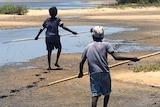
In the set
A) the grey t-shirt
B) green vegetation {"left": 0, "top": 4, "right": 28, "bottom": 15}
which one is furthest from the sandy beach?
green vegetation {"left": 0, "top": 4, "right": 28, "bottom": 15}

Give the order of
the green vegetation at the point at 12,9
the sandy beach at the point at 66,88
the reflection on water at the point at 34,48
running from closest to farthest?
the sandy beach at the point at 66,88 < the reflection on water at the point at 34,48 < the green vegetation at the point at 12,9

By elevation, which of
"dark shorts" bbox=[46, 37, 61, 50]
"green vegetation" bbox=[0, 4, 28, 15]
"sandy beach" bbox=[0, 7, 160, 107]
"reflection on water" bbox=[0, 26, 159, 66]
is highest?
"dark shorts" bbox=[46, 37, 61, 50]

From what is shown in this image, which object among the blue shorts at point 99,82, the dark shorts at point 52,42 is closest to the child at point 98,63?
the blue shorts at point 99,82

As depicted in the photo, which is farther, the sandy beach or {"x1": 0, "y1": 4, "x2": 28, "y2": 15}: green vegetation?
{"x1": 0, "y1": 4, "x2": 28, "y2": 15}: green vegetation

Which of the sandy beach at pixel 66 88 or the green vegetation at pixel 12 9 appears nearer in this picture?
the sandy beach at pixel 66 88

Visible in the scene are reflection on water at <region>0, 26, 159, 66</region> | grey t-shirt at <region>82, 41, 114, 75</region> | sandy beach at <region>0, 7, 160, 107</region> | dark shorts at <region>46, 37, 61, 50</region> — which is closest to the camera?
grey t-shirt at <region>82, 41, 114, 75</region>

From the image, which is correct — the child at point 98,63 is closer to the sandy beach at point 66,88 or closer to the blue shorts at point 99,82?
the blue shorts at point 99,82

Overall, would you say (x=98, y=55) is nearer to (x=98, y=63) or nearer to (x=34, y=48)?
(x=98, y=63)

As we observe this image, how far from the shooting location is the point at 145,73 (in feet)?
37.8

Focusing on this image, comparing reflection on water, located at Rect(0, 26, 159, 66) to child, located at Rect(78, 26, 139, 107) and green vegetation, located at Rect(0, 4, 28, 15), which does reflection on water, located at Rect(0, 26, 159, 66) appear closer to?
child, located at Rect(78, 26, 139, 107)

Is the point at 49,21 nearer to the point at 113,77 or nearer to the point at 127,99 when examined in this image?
the point at 113,77

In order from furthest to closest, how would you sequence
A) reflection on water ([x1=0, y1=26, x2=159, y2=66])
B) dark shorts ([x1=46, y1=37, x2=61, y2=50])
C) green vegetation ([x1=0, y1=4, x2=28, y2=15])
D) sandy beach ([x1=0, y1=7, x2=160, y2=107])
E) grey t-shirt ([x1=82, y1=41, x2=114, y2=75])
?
green vegetation ([x1=0, y1=4, x2=28, y2=15])
reflection on water ([x1=0, y1=26, x2=159, y2=66])
dark shorts ([x1=46, y1=37, x2=61, y2=50])
sandy beach ([x1=0, y1=7, x2=160, y2=107])
grey t-shirt ([x1=82, y1=41, x2=114, y2=75])

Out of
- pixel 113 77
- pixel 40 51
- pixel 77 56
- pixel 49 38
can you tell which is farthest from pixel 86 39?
pixel 113 77

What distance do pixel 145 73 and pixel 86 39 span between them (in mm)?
10428
